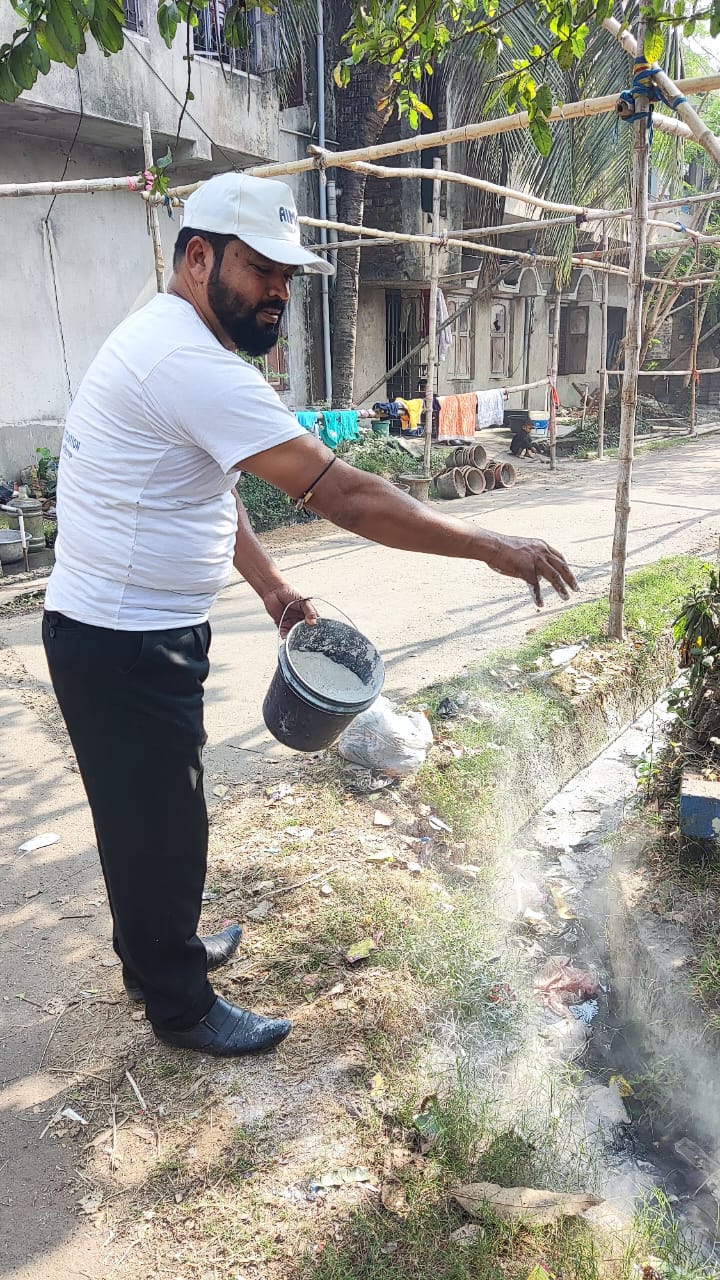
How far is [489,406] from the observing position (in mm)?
12992

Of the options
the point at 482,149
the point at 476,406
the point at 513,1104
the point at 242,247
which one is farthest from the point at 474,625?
the point at 482,149

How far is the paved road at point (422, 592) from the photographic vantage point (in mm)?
4953

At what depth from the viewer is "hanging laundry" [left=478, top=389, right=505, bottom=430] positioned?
12.9m

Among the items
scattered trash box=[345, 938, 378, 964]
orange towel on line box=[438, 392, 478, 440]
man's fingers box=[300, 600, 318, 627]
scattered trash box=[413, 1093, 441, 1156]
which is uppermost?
man's fingers box=[300, 600, 318, 627]

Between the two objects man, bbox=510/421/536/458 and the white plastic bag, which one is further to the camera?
man, bbox=510/421/536/458

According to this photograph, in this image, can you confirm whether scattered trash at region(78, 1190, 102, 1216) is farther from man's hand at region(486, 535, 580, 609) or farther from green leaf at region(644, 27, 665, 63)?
green leaf at region(644, 27, 665, 63)

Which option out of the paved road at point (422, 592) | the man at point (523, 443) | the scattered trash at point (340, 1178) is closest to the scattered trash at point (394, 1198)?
the scattered trash at point (340, 1178)

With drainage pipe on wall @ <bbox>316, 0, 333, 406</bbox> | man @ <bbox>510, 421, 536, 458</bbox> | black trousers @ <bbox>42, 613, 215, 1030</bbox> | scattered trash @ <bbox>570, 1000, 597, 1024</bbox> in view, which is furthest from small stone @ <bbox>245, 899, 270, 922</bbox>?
man @ <bbox>510, 421, 536, 458</bbox>

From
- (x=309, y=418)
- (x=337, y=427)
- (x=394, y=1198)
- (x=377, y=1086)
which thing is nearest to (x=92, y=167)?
(x=309, y=418)

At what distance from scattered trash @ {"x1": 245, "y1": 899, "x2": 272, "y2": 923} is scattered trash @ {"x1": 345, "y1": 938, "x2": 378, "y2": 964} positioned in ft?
1.12

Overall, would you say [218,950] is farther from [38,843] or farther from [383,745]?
[383,745]

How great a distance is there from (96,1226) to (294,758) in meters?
2.35

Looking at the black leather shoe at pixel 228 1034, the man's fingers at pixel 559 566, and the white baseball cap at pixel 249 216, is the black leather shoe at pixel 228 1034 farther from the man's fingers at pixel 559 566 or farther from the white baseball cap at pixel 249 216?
the white baseball cap at pixel 249 216

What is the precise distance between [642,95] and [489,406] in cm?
875
